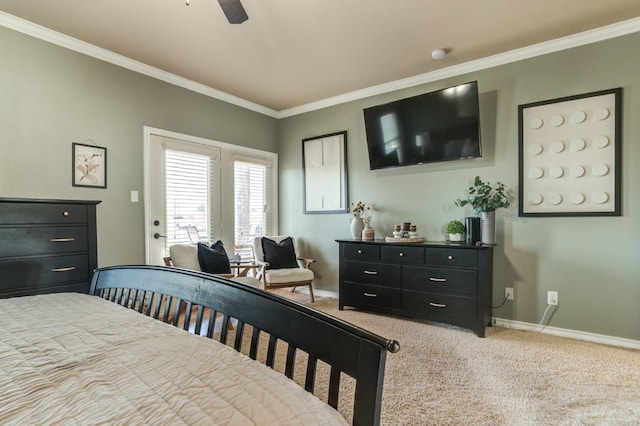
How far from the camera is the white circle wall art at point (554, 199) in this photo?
2961mm

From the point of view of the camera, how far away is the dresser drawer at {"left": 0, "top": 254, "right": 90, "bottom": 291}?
218 cm

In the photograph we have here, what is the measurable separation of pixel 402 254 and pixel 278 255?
1.57m

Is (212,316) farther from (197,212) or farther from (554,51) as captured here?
(554,51)

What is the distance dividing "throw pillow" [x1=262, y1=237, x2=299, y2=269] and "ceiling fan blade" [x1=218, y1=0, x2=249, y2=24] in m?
2.66

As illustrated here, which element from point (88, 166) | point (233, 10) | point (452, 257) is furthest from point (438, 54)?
point (88, 166)

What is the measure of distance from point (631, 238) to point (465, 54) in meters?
2.19

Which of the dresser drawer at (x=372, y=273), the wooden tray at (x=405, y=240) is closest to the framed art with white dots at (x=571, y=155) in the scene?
the wooden tray at (x=405, y=240)

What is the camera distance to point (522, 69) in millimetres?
3170

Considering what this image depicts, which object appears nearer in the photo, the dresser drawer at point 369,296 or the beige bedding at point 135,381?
the beige bedding at point 135,381

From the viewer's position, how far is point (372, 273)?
3.57 metres

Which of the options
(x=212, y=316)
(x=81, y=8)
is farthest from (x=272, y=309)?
(x=81, y=8)

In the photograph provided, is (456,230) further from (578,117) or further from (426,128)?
(578,117)

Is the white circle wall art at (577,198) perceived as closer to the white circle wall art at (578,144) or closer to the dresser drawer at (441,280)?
the white circle wall art at (578,144)

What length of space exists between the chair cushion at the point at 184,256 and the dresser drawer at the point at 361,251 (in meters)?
1.62
